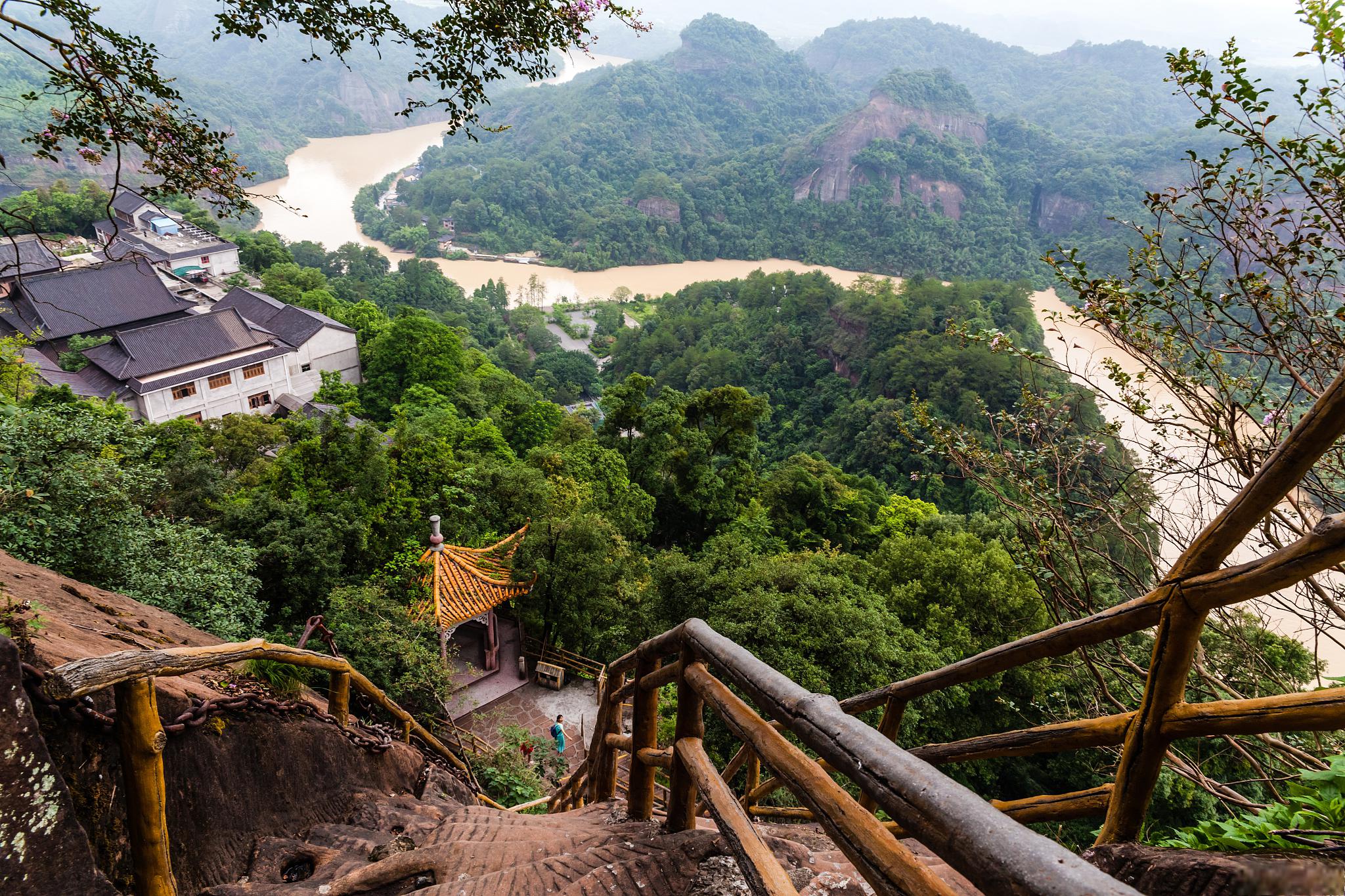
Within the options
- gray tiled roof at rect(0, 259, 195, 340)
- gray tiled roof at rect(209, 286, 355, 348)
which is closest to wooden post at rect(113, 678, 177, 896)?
gray tiled roof at rect(209, 286, 355, 348)

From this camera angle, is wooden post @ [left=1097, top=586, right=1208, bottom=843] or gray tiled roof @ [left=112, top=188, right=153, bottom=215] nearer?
wooden post @ [left=1097, top=586, right=1208, bottom=843]

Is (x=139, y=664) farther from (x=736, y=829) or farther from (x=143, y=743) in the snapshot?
(x=736, y=829)

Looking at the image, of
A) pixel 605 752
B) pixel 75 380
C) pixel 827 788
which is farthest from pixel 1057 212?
pixel 827 788

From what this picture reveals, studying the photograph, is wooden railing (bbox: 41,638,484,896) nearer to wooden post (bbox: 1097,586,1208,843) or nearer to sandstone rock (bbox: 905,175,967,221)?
wooden post (bbox: 1097,586,1208,843)

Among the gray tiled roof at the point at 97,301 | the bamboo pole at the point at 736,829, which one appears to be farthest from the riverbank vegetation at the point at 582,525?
the gray tiled roof at the point at 97,301

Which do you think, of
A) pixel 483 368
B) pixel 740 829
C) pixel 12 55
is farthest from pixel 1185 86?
pixel 12 55
